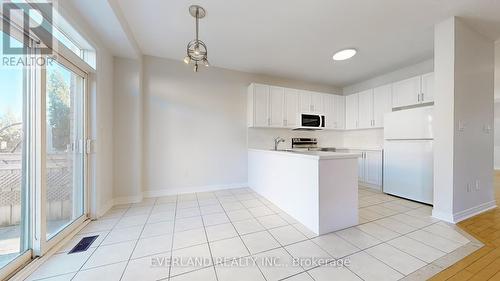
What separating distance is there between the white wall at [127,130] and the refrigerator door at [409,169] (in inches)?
179

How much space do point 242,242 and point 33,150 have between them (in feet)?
6.71

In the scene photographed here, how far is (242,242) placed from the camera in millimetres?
1778

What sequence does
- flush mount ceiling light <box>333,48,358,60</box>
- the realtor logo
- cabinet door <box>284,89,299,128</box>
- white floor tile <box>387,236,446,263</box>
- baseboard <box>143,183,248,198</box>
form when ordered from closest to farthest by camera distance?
the realtor logo < white floor tile <box>387,236,446,263</box> < flush mount ceiling light <box>333,48,358,60</box> < baseboard <box>143,183,248,198</box> < cabinet door <box>284,89,299,128</box>

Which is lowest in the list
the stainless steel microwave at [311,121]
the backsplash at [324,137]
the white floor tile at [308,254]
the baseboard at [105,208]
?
the white floor tile at [308,254]

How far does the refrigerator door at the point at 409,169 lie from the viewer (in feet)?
9.16

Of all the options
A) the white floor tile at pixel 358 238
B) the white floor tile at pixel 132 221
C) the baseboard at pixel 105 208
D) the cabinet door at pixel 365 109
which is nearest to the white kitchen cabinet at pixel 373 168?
the cabinet door at pixel 365 109

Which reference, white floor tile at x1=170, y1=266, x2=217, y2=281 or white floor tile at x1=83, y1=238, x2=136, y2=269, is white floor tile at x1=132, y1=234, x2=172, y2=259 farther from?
white floor tile at x1=170, y1=266, x2=217, y2=281

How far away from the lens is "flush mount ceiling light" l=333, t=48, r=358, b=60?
9.67 ft

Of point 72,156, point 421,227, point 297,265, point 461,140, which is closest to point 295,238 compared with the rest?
point 297,265

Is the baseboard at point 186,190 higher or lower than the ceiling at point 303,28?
lower

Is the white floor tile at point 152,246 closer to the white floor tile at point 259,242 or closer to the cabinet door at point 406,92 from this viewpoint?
the white floor tile at point 259,242

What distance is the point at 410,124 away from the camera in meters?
2.99

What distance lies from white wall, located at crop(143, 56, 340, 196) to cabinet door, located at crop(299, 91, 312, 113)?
3.87 feet

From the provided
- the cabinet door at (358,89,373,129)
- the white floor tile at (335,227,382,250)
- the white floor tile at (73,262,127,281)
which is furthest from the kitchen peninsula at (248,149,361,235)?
the cabinet door at (358,89,373,129)
